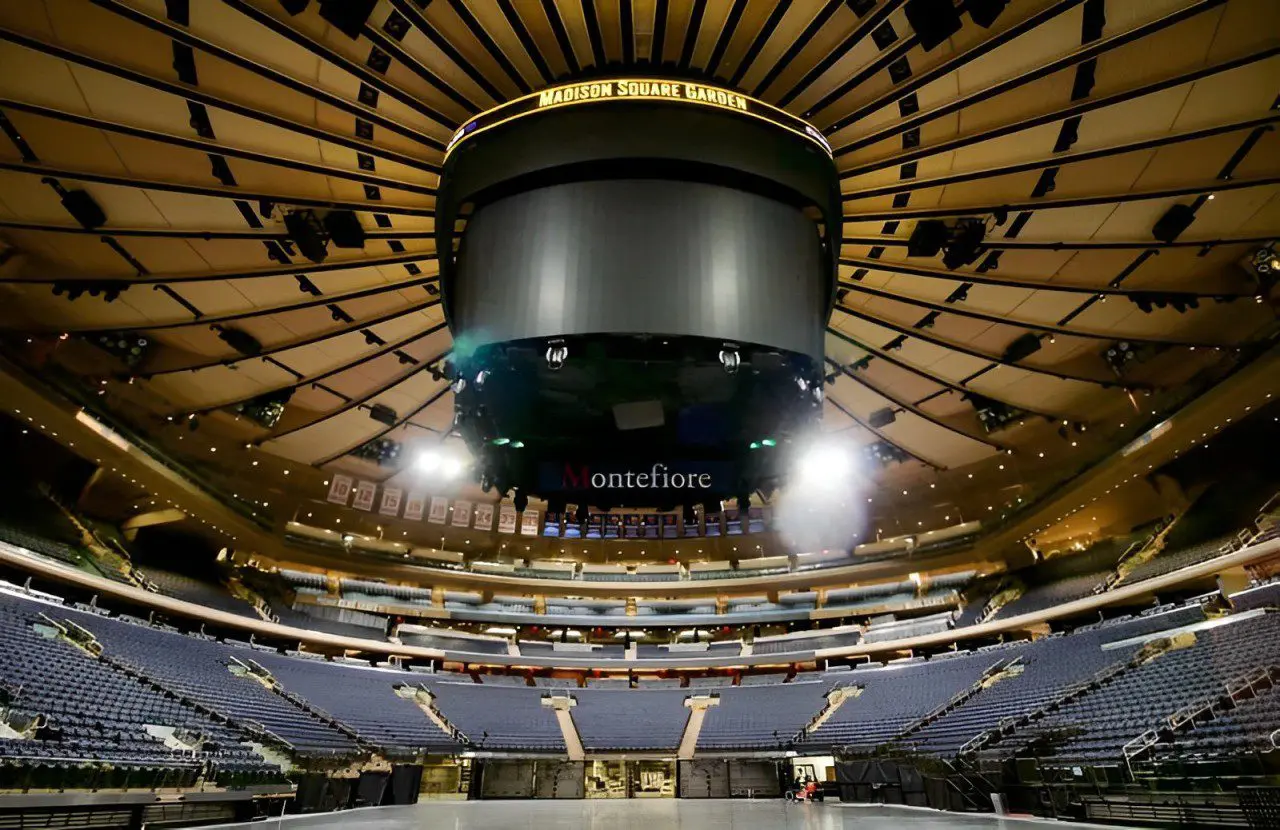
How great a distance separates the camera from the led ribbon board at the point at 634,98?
1114cm

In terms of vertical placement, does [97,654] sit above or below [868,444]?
below

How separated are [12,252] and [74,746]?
43.8 ft

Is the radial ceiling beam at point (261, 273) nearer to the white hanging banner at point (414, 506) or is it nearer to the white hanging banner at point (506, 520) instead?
the white hanging banner at point (414, 506)

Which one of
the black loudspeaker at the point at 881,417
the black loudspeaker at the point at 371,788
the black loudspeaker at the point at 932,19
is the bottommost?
the black loudspeaker at the point at 371,788

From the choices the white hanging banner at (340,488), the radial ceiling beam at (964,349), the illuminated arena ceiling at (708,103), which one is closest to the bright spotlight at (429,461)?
the white hanging banner at (340,488)

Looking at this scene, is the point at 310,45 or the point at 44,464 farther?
the point at 44,464

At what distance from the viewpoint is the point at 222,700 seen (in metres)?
26.4

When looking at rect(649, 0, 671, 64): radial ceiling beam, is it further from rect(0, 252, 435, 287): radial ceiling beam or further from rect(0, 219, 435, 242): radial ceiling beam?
rect(0, 252, 435, 287): radial ceiling beam

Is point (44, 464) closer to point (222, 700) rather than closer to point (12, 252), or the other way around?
point (222, 700)

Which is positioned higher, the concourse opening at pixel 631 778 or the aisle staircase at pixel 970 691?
the aisle staircase at pixel 970 691

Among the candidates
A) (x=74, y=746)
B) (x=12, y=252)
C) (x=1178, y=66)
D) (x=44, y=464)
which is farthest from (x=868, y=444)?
(x=44, y=464)

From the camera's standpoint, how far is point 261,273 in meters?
16.9

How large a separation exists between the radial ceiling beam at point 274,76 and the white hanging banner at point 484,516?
29.7 meters

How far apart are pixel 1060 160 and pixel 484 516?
35041mm
